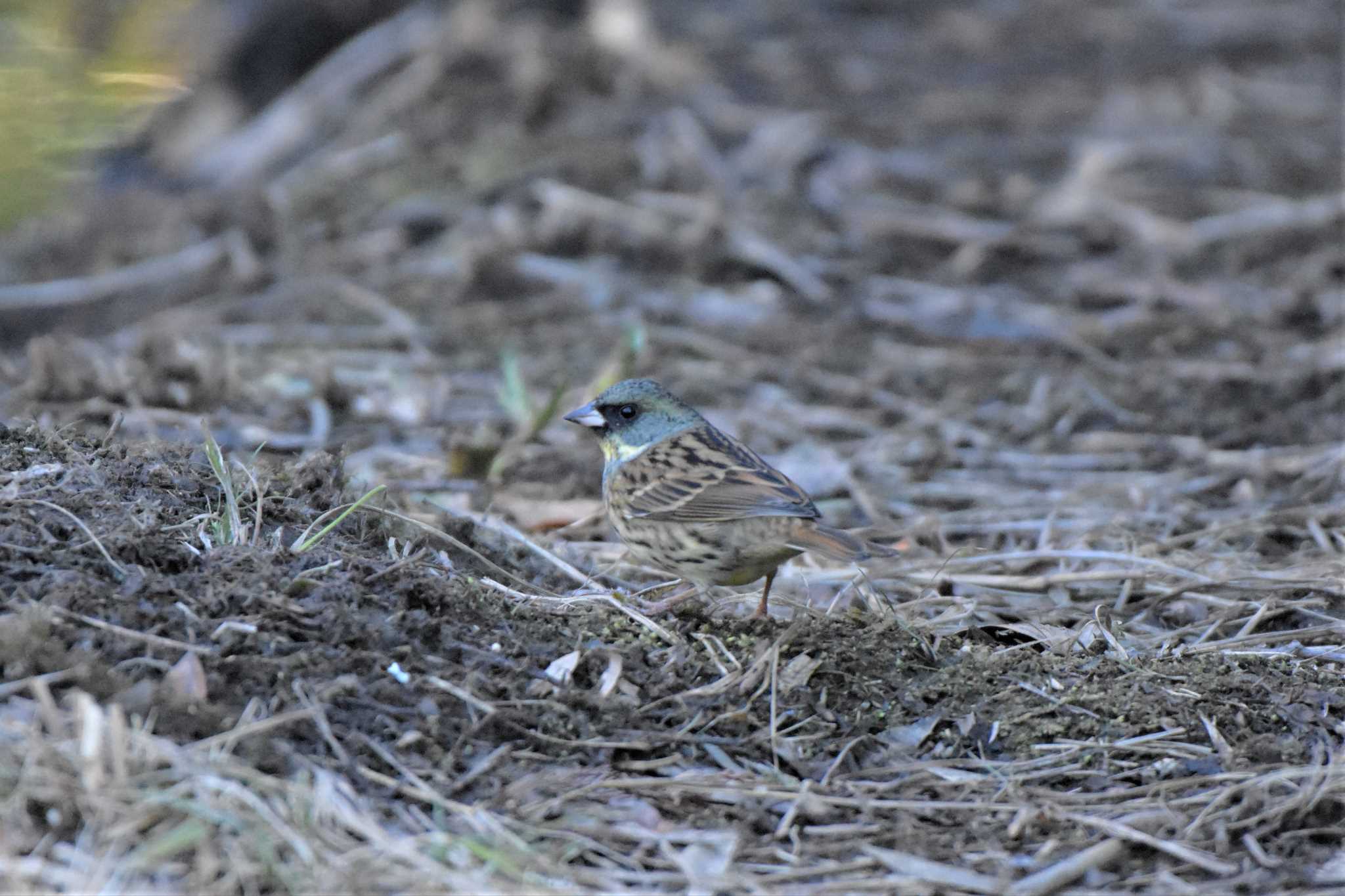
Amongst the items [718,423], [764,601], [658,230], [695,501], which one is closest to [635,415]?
[695,501]

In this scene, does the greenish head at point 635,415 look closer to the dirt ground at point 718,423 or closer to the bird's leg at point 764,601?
the dirt ground at point 718,423

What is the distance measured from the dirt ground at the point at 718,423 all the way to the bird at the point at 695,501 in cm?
23

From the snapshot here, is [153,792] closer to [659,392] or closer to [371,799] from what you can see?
[371,799]

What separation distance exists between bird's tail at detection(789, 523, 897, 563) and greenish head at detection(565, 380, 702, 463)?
2.98ft

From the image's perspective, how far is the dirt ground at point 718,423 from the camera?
3.06 metres

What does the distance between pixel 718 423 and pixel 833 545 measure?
2.66 metres

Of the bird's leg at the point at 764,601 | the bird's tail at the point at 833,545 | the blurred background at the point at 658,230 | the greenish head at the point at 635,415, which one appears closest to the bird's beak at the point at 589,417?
the greenish head at the point at 635,415

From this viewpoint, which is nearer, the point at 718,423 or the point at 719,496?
the point at 719,496

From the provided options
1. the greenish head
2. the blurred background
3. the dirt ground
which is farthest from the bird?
the blurred background

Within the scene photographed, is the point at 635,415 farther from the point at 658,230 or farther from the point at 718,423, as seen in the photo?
the point at 658,230

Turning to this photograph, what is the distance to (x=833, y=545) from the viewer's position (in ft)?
13.0

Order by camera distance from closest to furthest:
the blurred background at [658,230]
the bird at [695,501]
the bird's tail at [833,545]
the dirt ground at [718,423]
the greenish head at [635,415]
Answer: the dirt ground at [718,423] < the bird's tail at [833,545] < the bird at [695,501] < the greenish head at [635,415] < the blurred background at [658,230]

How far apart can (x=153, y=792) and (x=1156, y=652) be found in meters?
2.76

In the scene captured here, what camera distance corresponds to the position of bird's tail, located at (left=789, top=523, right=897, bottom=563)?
3949 millimetres
